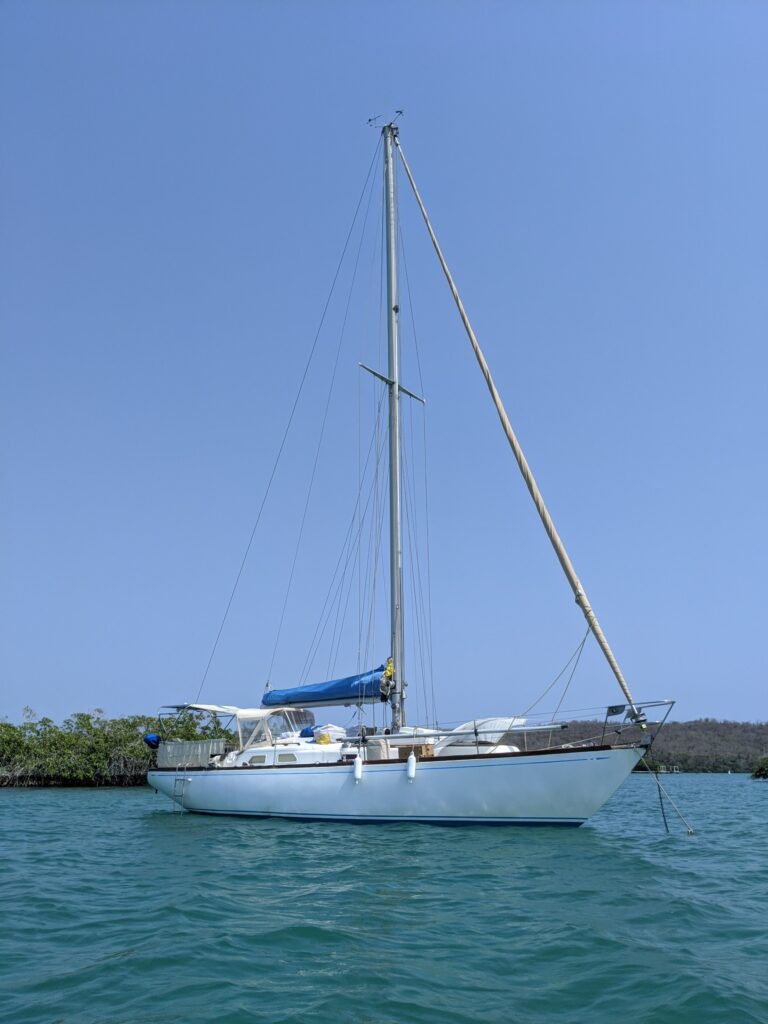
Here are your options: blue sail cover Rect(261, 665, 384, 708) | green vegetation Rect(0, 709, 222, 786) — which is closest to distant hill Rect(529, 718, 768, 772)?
green vegetation Rect(0, 709, 222, 786)

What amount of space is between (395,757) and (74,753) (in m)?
28.0

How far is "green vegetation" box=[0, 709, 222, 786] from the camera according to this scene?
40.3 metres

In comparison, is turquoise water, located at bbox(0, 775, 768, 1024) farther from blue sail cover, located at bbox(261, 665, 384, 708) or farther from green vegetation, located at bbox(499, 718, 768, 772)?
green vegetation, located at bbox(499, 718, 768, 772)

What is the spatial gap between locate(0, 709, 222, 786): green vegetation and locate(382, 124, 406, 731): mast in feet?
85.5

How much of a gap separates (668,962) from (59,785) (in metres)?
Result: 40.5

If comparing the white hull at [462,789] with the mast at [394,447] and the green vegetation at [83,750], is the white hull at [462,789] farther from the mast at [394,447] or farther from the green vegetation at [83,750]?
the green vegetation at [83,750]

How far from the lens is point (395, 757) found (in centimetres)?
1898

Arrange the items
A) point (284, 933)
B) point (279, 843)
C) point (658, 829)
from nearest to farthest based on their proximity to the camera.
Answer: point (284, 933) → point (279, 843) → point (658, 829)

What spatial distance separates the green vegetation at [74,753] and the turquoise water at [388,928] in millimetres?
24901

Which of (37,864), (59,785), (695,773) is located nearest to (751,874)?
(37,864)

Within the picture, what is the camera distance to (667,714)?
661 inches

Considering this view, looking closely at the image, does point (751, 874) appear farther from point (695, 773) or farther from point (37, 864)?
point (695, 773)

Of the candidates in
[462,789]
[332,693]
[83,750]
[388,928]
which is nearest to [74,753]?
[83,750]

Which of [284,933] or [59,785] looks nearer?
[284,933]
